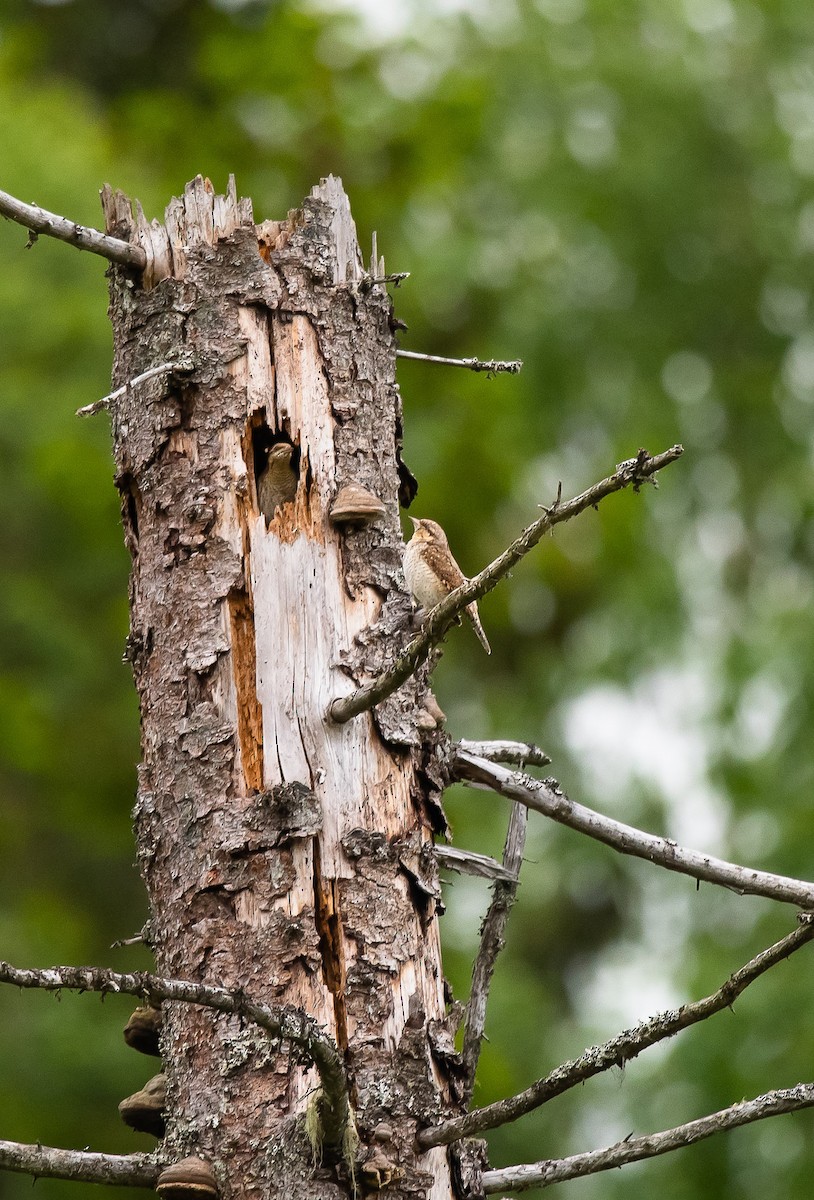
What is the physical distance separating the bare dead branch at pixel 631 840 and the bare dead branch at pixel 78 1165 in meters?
1.04

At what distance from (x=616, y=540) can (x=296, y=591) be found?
8.93m

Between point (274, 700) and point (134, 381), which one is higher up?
point (134, 381)

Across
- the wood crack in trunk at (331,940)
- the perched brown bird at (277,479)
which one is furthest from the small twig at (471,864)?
the perched brown bird at (277,479)

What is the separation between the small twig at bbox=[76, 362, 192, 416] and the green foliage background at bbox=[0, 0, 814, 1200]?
3.96 meters

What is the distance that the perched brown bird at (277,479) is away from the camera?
332cm

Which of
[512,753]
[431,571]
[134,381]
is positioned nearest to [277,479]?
[134,381]

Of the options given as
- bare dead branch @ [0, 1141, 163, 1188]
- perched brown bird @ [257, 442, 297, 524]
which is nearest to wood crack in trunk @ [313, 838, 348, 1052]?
bare dead branch @ [0, 1141, 163, 1188]

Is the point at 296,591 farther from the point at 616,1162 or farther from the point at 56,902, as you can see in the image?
the point at 56,902

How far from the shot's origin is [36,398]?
355 inches

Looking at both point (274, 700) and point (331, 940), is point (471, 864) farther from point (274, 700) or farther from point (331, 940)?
point (274, 700)

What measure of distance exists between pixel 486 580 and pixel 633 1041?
860 millimetres

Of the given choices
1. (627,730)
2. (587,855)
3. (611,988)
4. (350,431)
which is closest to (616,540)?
(627,730)

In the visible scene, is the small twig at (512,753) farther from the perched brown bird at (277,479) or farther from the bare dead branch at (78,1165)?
the bare dead branch at (78,1165)

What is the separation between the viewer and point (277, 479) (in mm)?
3332
